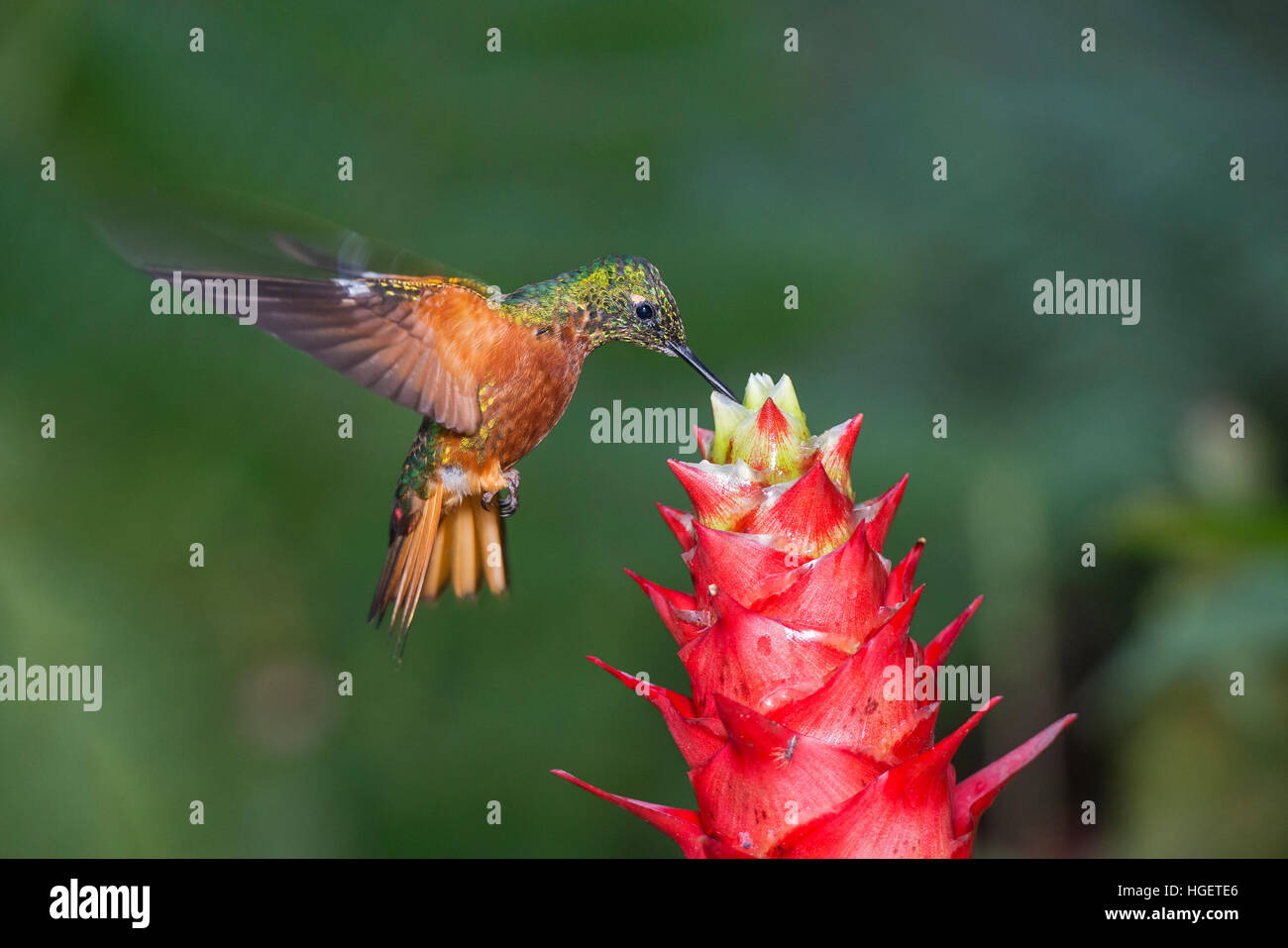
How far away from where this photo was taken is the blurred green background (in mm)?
3324

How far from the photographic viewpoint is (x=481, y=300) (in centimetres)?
189

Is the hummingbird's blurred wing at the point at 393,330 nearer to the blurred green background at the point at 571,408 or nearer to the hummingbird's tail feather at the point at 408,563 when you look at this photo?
the hummingbird's tail feather at the point at 408,563

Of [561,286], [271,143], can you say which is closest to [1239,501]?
[561,286]

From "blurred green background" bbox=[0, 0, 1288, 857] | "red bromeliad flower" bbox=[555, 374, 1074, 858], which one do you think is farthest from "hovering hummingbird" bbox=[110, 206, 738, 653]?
"blurred green background" bbox=[0, 0, 1288, 857]

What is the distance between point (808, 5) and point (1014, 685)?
7.29ft

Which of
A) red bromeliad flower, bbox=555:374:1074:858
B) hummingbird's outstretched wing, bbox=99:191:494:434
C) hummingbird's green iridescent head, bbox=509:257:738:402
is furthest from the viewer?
hummingbird's green iridescent head, bbox=509:257:738:402

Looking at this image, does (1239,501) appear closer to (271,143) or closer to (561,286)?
(561,286)

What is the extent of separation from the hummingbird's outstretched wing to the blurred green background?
156 centimetres

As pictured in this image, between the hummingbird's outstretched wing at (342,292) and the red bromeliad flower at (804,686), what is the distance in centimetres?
Result: 75

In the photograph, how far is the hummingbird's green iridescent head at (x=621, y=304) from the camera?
1773 millimetres

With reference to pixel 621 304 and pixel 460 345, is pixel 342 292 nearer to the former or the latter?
pixel 460 345

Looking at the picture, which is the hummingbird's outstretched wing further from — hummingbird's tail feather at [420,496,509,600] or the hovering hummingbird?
hummingbird's tail feather at [420,496,509,600]

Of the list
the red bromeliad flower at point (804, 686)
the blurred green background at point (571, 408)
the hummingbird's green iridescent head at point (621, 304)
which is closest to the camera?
the red bromeliad flower at point (804, 686)

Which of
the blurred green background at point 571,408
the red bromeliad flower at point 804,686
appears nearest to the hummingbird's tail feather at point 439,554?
the red bromeliad flower at point 804,686
